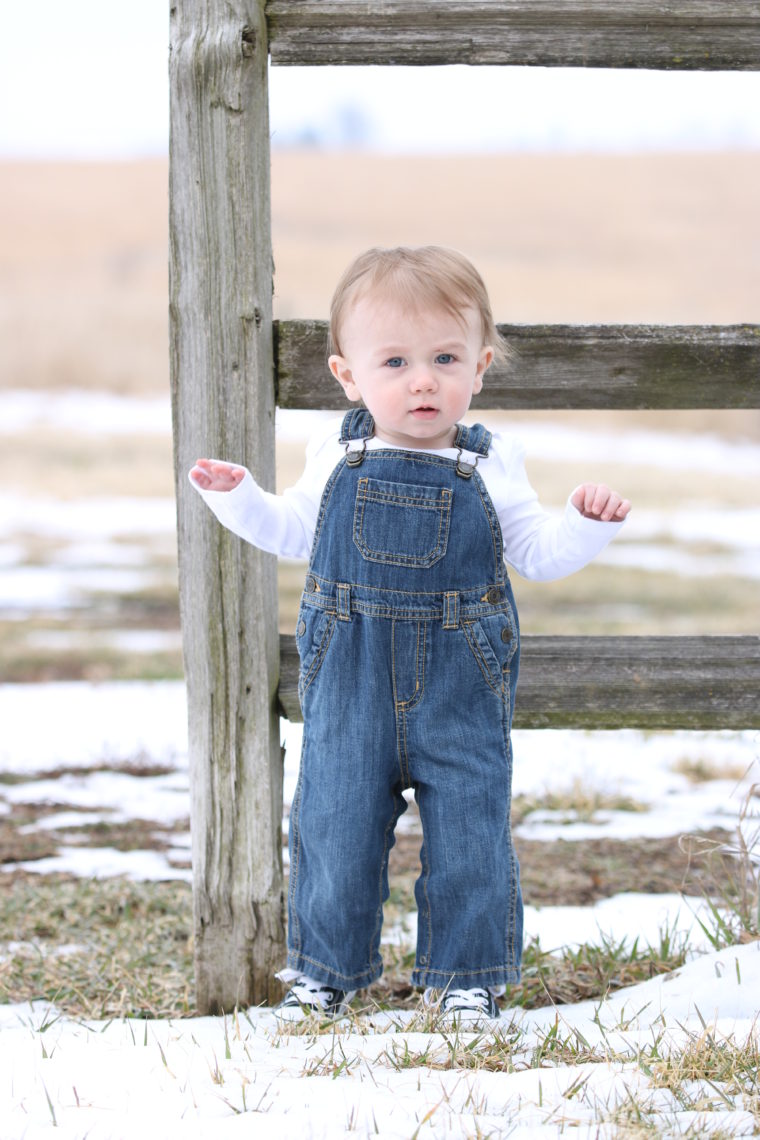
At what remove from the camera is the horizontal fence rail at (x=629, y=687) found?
2912 mm

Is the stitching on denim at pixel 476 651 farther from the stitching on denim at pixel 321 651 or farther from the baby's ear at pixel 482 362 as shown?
the baby's ear at pixel 482 362

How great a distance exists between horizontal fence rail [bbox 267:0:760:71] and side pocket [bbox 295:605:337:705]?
1.21 meters

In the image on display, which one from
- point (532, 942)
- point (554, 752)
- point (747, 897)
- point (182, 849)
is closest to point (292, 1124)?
point (532, 942)

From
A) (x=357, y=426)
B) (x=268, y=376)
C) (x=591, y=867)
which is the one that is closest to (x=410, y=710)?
(x=357, y=426)

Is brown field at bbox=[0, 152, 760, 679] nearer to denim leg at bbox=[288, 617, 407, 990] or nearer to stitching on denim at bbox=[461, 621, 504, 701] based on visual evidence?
denim leg at bbox=[288, 617, 407, 990]

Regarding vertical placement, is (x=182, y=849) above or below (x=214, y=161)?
below

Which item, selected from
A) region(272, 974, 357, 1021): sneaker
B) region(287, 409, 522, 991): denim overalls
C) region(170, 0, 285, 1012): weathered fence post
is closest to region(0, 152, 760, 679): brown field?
region(170, 0, 285, 1012): weathered fence post

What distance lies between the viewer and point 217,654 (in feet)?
9.47

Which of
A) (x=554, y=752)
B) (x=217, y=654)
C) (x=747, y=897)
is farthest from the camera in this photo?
(x=554, y=752)

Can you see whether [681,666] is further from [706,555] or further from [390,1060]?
[706,555]

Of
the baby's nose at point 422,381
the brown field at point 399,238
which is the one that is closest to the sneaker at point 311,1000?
the baby's nose at point 422,381

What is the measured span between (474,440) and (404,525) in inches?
9.8

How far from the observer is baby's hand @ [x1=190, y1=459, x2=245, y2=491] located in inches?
99.3

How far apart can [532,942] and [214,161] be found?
6.82ft
